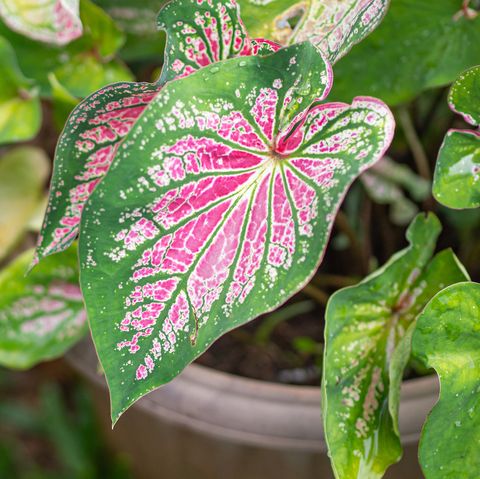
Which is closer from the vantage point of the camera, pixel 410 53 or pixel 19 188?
pixel 410 53

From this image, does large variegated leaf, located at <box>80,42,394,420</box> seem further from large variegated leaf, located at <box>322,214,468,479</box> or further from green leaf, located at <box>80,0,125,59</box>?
green leaf, located at <box>80,0,125,59</box>

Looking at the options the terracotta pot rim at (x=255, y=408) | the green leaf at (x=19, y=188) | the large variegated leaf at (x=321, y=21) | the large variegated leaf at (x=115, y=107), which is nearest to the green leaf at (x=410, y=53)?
the large variegated leaf at (x=321, y=21)

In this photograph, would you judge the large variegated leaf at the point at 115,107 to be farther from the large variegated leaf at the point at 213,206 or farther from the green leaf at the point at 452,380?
the green leaf at the point at 452,380

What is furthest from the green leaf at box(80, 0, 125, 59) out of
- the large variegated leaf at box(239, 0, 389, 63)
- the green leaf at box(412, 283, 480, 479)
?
the green leaf at box(412, 283, 480, 479)

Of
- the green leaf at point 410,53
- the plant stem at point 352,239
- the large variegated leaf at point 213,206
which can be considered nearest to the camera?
the large variegated leaf at point 213,206

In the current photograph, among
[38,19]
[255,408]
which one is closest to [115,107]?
[38,19]

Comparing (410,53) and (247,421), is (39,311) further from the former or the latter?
(410,53)

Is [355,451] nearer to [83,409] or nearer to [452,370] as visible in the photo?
[452,370]
